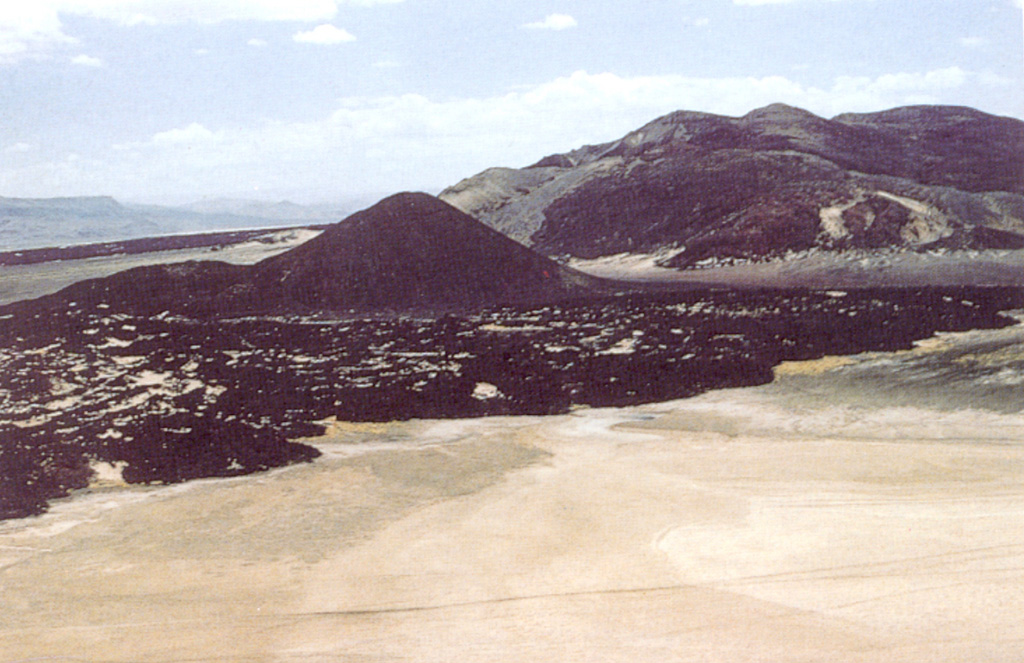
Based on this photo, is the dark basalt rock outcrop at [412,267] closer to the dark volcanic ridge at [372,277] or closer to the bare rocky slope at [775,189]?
the dark volcanic ridge at [372,277]

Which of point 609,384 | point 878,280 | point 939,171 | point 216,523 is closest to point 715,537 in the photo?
point 216,523

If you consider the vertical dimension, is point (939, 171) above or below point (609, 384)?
above

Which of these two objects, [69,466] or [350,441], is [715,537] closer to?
[350,441]

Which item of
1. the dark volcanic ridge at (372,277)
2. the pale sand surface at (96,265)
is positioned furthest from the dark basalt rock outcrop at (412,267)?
the pale sand surface at (96,265)

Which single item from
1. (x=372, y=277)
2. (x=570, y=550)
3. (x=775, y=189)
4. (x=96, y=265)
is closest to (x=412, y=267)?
(x=372, y=277)

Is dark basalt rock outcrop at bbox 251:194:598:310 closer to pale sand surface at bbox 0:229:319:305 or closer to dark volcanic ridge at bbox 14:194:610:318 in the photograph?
dark volcanic ridge at bbox 14:194:610:318

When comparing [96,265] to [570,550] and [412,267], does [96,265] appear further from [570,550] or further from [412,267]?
[570,550]
